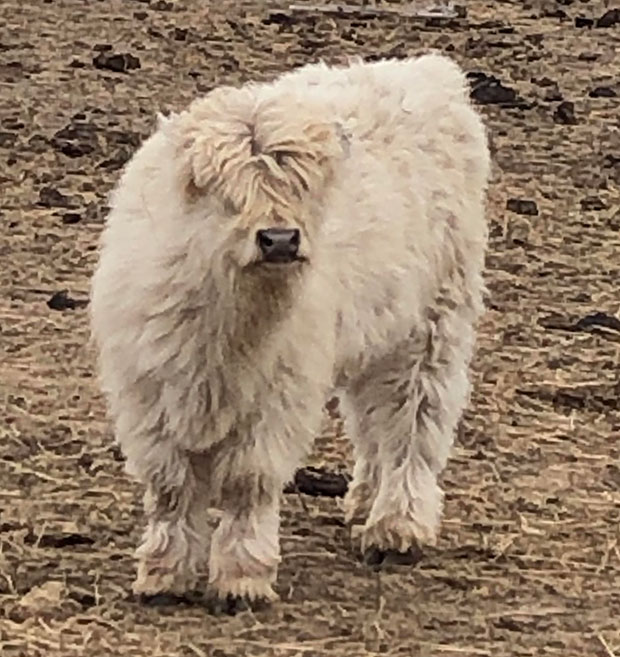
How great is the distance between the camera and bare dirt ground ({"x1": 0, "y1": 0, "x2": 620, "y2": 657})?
16.8 feet

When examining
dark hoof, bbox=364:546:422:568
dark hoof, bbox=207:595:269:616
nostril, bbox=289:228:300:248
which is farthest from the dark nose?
dark hoof, bbox=364:546:422:568

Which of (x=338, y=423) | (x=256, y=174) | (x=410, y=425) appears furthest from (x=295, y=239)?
(x=338, y=423)

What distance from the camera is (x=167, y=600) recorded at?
16.8 ft

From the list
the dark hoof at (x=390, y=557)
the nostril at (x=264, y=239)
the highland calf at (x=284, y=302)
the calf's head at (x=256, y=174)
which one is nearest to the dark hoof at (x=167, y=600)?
the highland calf at (x=284, y=302)

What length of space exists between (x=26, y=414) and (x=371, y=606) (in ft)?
5.23

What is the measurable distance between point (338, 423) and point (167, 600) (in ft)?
4.80

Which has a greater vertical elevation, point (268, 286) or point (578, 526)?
point (268, 286)

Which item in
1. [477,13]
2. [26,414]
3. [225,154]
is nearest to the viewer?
[225,154]

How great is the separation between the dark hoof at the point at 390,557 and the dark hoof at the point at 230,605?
1.75 ft

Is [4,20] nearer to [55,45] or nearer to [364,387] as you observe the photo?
[55,45]

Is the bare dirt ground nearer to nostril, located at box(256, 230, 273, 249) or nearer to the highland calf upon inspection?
the highland calf

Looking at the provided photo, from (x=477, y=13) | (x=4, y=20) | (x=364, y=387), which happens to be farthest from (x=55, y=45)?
(x=364, y=387)

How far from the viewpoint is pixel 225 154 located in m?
4.61

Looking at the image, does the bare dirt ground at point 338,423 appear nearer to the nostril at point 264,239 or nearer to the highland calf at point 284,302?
the highland calf at point 284,302
